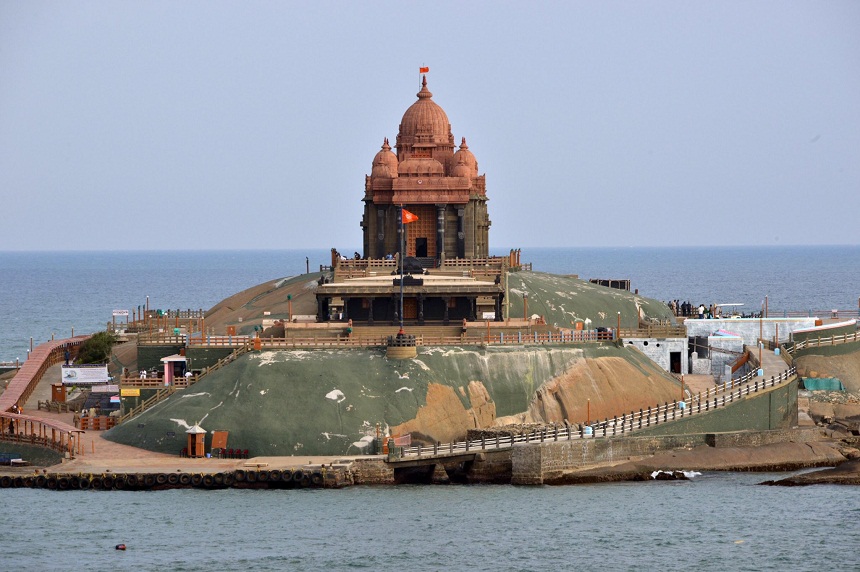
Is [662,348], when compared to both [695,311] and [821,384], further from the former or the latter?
[695,311]

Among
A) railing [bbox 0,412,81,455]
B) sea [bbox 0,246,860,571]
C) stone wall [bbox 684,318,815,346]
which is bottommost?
sea [bbox 0,246,860,571]

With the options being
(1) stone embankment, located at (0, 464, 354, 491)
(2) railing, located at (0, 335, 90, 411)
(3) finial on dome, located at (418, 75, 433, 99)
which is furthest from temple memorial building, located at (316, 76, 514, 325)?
(1) stone embankment, located at (0, 464, 354, 491)

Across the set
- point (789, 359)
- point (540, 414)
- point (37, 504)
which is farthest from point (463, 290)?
point (37, 504)

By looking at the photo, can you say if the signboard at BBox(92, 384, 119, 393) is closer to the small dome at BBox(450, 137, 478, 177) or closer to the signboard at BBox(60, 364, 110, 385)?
the signboard at BBox(60, 364, 110, 385)

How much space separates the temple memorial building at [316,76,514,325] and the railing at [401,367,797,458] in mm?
13386

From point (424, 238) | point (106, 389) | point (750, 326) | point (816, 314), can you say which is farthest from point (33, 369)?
point (816, 314)

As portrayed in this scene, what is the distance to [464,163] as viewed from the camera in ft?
414

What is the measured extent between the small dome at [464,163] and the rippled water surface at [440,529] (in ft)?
124

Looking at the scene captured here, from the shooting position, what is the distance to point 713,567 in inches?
3071

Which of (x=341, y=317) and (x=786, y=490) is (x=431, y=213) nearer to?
(x=341, y=317)

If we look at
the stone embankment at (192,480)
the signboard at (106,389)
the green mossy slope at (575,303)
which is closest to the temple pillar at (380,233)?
the green mossy slope at (575,303)

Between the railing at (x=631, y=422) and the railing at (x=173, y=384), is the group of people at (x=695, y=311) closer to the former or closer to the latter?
the railing at (x=631, y=422)

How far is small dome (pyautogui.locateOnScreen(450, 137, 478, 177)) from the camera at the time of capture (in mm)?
124188

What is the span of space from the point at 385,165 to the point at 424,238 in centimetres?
562
